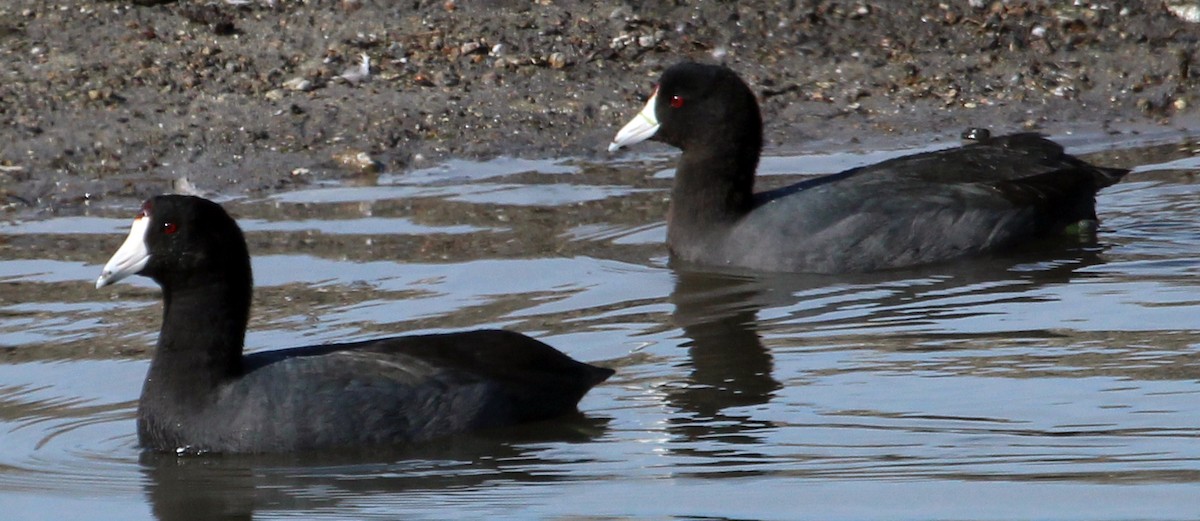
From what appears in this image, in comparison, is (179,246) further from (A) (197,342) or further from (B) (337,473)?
(B) (337,473)

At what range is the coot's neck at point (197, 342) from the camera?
5.82m

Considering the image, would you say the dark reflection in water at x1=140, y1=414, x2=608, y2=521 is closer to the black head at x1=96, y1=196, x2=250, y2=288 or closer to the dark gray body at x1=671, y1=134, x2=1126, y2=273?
the black head at x1=96, y1=196, x2=250, y2=288

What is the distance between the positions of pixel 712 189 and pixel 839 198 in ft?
1.81

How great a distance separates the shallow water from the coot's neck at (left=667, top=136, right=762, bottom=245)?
20cm

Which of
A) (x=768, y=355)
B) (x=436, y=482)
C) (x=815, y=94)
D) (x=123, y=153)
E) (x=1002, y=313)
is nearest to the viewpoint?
(x=436, y=482)

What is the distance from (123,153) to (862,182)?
3748mm

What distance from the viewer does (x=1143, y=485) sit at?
5230 millimetres

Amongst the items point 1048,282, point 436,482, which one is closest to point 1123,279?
point 1048,282

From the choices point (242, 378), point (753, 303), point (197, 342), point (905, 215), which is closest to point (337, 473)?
point (242, 378)

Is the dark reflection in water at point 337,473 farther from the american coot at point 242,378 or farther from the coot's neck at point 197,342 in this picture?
the coot's neck at point 197,342

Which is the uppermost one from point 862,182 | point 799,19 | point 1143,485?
point 799,19

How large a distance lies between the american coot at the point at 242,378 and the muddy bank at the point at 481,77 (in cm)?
365

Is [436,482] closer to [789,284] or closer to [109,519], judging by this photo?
[109,519]

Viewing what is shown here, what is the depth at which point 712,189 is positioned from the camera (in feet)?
27.7
